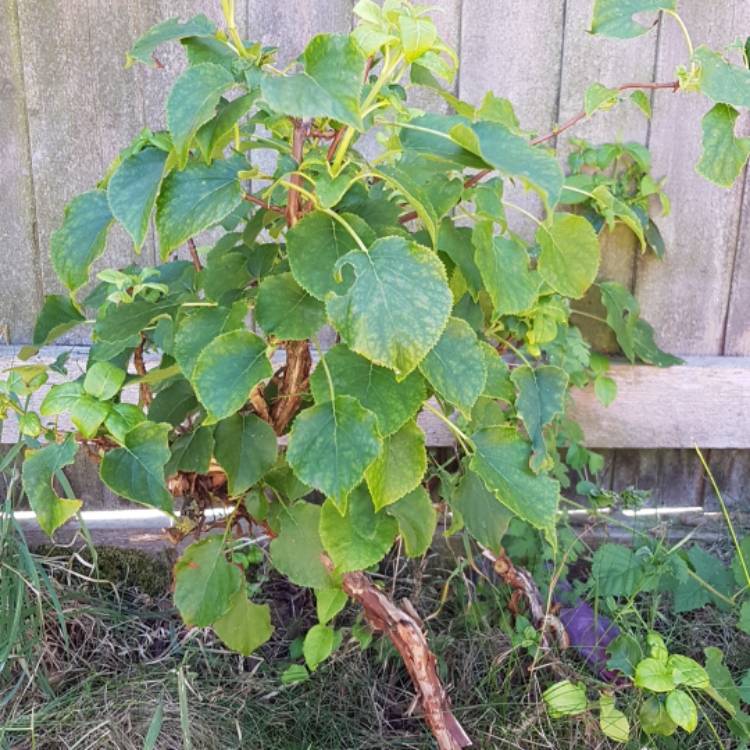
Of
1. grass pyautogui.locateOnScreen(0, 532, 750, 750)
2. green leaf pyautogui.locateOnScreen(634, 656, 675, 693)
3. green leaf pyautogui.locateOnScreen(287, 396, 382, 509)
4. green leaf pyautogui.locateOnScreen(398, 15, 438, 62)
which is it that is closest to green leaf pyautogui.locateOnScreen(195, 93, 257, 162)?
green leaf pyautogui.locateOnScreen(398, 15, 438, 62)

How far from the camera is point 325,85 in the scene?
71 cm

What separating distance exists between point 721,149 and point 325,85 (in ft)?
1.41

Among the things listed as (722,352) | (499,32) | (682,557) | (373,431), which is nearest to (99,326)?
(373,431)

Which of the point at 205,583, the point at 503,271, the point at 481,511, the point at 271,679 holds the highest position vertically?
the point at 503,271

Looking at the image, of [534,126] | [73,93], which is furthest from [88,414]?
[534,126]

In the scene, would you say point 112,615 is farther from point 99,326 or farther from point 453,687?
point 99,326

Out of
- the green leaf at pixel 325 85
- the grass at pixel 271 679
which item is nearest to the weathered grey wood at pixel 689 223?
the grass at pixel 271 679

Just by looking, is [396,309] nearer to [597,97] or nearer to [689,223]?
[597,97]

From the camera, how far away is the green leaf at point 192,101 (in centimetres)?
73

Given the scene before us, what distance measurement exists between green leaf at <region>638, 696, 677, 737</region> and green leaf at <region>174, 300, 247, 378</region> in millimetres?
792

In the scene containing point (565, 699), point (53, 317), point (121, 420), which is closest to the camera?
point (121, 420)

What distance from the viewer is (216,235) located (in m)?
1.69

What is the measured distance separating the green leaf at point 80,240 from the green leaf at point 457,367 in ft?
1.18

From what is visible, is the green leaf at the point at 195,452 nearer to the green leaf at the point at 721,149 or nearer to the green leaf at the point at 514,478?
the green leaf at the point at 514,478
